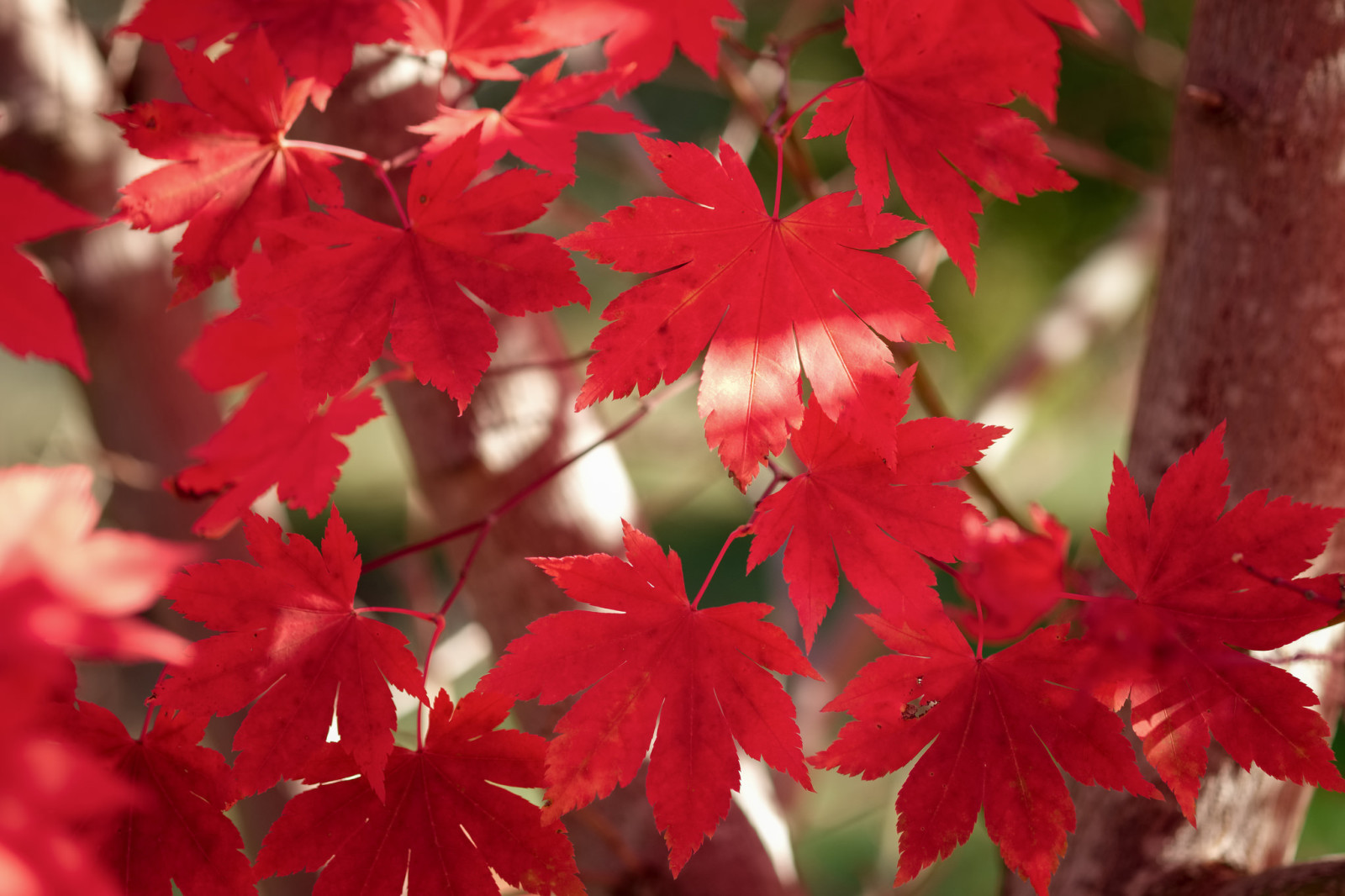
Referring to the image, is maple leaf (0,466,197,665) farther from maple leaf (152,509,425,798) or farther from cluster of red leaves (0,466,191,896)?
maple leaf (152,509,425,798)

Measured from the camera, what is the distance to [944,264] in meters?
2.77

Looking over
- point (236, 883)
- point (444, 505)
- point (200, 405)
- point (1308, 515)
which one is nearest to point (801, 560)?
point (1308, 515)

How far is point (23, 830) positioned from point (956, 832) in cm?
46

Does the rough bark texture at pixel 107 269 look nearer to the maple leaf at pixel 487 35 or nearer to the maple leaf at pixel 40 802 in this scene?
the maple leaf at pixel 487 35

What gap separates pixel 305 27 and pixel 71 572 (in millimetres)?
397

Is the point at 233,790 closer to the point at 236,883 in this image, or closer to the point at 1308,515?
the point at 236,883

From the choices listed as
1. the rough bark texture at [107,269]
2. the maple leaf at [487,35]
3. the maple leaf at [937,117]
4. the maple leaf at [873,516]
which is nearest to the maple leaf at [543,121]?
the maple leaf at [487,35]

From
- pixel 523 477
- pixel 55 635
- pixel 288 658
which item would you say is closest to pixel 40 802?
pixel 55 635

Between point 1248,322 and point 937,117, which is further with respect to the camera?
point 1248,322

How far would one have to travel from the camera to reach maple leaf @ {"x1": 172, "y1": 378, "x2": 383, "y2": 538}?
0.65 m

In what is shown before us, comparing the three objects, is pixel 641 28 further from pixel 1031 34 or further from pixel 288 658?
pixel 288 658

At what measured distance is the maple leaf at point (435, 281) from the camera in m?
0.52

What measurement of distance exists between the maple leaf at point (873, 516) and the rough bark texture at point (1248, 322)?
31cm

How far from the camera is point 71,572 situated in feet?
1.14
